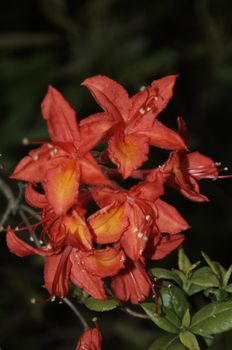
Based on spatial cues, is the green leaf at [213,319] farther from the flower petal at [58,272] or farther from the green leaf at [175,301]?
the flower petal at [58,272]

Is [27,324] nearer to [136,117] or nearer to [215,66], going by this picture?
[215,66]

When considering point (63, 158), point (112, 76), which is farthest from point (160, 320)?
point (112, 76)

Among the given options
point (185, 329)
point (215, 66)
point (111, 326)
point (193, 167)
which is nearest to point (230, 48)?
point (215, 66)

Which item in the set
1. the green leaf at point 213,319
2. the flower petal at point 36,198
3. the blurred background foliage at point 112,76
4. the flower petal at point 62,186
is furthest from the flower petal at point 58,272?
the blurred background foliage at point 112,76

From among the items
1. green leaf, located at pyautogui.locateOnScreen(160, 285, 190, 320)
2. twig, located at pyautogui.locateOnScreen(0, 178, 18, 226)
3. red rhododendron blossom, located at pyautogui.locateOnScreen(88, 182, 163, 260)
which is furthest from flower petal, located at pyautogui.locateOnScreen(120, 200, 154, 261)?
twig, located at pyautogui.locateOnScreen(0, 178, 18, 226)

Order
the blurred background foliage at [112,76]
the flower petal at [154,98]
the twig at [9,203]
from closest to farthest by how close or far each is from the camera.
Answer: the flower petal at [154,98] < the twig at [9,203] < the blurred background foliage at [112,76]

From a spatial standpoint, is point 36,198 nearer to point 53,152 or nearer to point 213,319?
point 53,152
